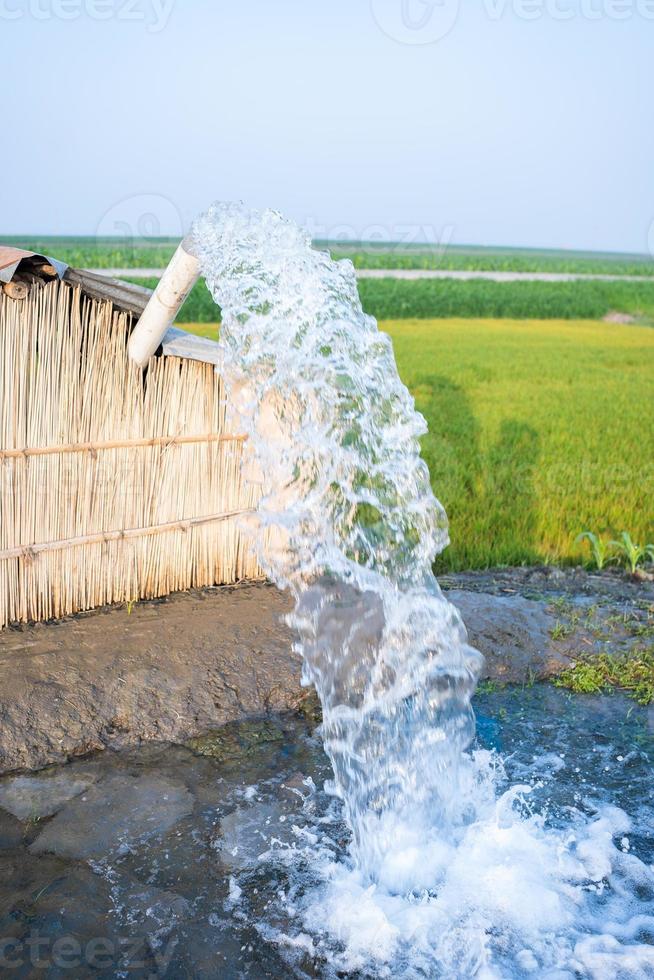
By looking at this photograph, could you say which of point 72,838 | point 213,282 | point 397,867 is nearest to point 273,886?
point 397,867

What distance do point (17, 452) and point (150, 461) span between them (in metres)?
0.62

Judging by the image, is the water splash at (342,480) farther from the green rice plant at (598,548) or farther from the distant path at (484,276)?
the distant path at (484,276)

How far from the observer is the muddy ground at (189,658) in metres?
3.46

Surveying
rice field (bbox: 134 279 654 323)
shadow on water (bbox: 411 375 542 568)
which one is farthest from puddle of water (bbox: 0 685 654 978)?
rice field (bbox: 134 279 654 323)

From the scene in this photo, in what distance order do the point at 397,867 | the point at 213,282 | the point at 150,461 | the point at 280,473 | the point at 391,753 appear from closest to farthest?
the point at 397,867 → the point at 391,753 → the point at 213,282 → the point at 280,473 → the point at 150,461

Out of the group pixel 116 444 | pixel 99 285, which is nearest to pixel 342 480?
pixel 116 444

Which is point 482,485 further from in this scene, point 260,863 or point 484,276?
point 484,276

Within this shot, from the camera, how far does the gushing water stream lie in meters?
2.68

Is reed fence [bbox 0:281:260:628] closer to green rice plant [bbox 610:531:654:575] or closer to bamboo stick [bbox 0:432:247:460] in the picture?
bamboo stick [bbox 0:432:247:460]

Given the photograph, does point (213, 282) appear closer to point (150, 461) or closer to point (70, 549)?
point (150, 461)

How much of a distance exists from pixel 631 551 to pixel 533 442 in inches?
112

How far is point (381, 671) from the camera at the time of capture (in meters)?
3.59

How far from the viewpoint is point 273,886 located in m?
2.79

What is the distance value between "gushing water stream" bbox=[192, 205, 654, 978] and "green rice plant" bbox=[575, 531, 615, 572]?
5.52 ft
